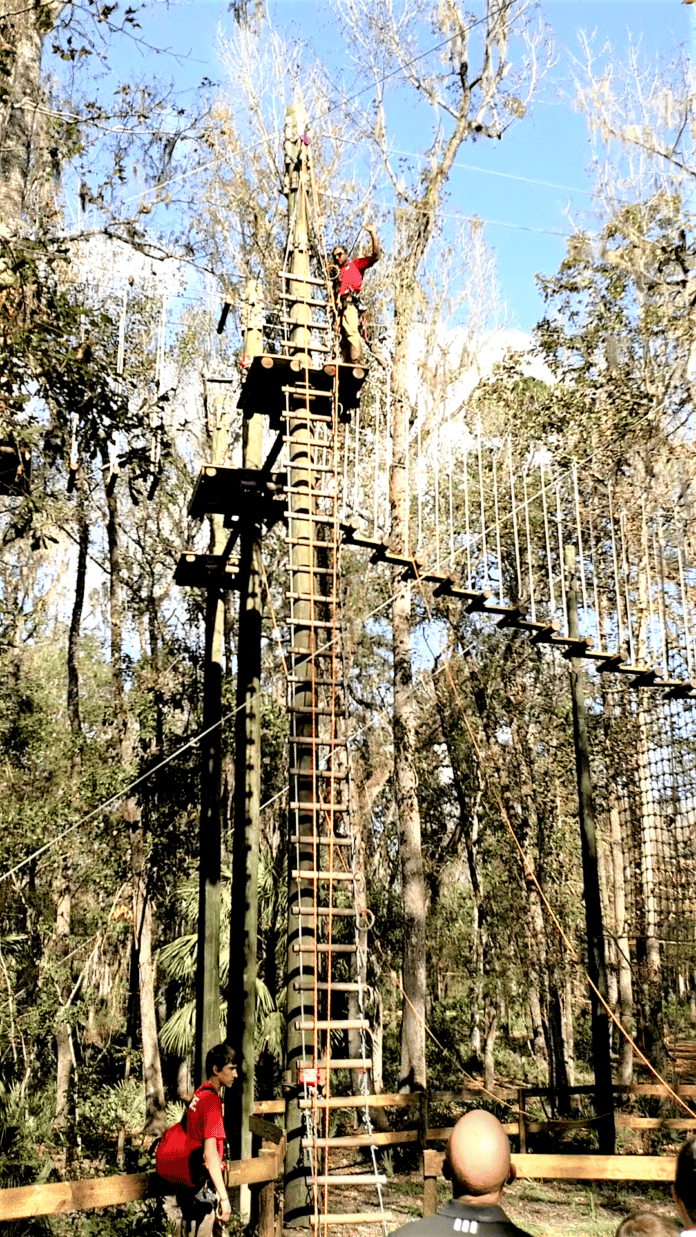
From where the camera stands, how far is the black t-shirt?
1.83 meters

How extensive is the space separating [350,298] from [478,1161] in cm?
666

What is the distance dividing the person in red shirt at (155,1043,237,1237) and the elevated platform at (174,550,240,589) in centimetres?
426

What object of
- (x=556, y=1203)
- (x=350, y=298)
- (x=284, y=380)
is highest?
(x=350, y=298)

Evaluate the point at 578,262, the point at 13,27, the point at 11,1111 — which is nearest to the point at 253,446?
the point at 13,27

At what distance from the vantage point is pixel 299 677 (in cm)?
701

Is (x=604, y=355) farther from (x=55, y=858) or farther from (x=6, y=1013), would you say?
(x=6, y=1013)

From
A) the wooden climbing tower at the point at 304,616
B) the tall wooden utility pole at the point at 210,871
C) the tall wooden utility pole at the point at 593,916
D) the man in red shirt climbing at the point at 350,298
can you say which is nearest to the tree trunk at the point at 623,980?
the tall wooden utility pole at the point at 593,916

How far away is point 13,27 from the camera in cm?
688

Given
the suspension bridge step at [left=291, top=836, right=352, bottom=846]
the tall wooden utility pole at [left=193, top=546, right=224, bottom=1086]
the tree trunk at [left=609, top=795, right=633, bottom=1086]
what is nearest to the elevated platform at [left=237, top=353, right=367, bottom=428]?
the tall wooden utility pole at [left=193, top=546, right=224, bottom=1086]

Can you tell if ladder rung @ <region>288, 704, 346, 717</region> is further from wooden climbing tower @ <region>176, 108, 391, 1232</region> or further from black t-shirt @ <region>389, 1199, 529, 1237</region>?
black t-shirt @ <region>389, 1199, 529, 1237</region>

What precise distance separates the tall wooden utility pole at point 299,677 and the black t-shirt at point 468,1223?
4.62 m

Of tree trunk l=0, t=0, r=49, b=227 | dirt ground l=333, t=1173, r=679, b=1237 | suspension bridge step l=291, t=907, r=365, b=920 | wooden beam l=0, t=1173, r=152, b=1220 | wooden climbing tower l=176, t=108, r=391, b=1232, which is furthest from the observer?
dirt ground l=333, t=1173, r=679, b=1237

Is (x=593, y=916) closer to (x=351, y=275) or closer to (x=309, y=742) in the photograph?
(x=309, y=742)

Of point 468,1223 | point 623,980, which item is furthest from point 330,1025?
point 623,980
